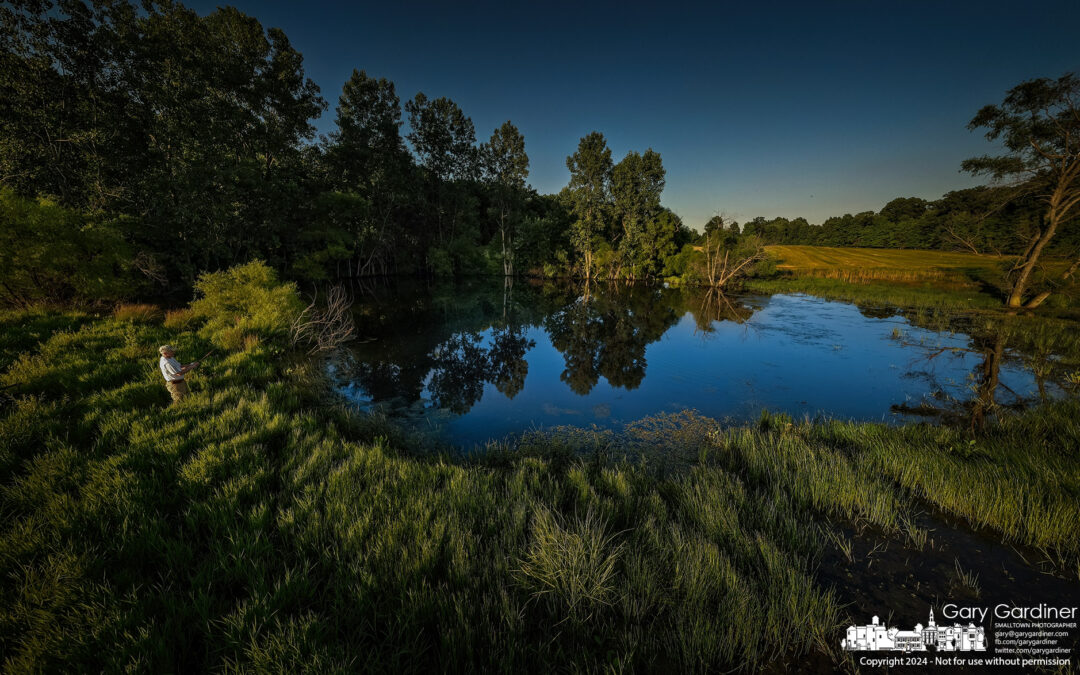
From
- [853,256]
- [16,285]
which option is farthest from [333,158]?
[853,256]

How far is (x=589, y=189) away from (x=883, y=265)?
39.4m

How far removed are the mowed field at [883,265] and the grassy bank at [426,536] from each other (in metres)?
37.2

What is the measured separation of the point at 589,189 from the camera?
39.0 meters

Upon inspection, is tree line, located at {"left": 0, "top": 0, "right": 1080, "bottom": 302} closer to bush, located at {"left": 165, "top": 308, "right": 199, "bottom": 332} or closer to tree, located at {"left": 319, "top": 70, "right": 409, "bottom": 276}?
tree, located at {"left": 319, "top": 70, "right": 409, "bottom": 276}

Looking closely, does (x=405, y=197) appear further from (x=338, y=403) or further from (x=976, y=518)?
(x=976, y=518)

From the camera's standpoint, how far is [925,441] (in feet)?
20.4

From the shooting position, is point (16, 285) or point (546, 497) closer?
point (546, 497)

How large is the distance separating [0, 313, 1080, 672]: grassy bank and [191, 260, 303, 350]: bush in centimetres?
573

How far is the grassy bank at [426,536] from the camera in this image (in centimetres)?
245

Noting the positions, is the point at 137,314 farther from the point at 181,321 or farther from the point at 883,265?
the point at 883,265

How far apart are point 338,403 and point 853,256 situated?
230 ft

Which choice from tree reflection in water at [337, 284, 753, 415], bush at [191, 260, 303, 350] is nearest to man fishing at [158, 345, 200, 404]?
tree reflection in water at [337, 284, 753, 415]

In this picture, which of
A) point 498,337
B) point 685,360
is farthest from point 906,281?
point 498,337

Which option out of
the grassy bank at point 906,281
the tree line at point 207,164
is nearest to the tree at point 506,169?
the tree line at point 207,164
